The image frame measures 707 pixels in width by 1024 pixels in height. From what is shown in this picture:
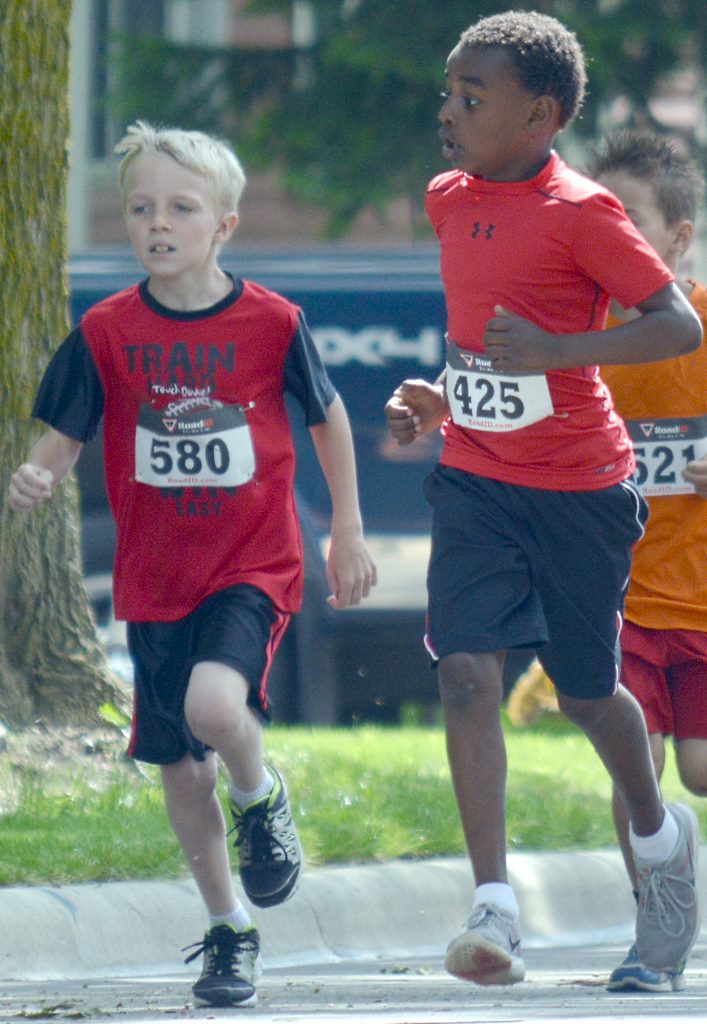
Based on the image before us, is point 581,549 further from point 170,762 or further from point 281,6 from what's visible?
point 281,6

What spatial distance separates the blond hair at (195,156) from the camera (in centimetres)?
477

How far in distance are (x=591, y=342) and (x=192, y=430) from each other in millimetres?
863

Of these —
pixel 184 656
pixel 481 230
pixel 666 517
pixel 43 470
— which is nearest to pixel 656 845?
pixel 666 517

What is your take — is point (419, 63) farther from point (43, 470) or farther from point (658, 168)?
point (43, 470)

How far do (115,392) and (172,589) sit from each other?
1.47ft

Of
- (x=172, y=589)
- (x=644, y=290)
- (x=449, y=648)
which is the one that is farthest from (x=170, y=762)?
(x=644, y=290)

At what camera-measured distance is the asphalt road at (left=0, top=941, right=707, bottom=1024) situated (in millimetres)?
4238

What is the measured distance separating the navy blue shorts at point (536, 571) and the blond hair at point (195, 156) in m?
0.82

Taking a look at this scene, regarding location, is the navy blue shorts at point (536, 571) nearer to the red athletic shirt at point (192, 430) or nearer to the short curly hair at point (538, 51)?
the red athletic shirt at point (192, 430)

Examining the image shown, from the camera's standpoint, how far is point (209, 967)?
462cm

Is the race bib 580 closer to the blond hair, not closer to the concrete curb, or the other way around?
the blond hair

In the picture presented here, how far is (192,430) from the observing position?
15.2 ft

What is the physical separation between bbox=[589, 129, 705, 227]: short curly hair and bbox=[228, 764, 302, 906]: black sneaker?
1688 mm

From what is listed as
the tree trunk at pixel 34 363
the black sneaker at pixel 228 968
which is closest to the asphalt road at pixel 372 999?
the black sneaker at pixel 228 968
